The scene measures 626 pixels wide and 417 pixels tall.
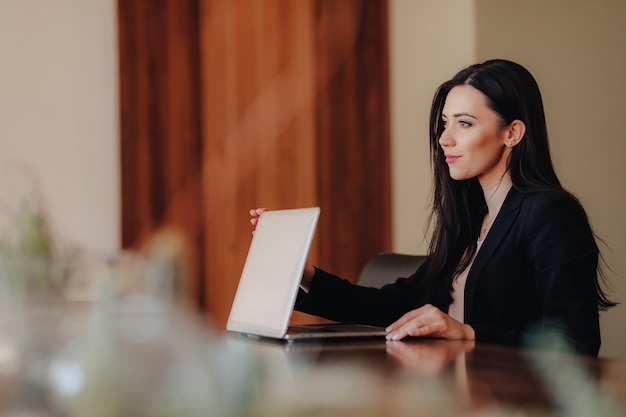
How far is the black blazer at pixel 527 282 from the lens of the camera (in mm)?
1778

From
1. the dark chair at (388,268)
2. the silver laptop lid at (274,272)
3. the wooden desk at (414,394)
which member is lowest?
the dark chair at (388,268)

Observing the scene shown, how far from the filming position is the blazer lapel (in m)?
1.99

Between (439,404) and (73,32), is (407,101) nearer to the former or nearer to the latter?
(73,32)

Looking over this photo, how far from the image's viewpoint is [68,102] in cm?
389

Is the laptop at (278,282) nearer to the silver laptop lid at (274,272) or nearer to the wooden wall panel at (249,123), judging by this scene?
the silver laptop lid at (274,272)

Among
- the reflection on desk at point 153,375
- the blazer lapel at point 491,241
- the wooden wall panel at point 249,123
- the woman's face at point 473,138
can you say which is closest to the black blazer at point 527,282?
the blazer lapel at point 491,241

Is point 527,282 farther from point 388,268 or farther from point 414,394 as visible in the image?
point 414,394

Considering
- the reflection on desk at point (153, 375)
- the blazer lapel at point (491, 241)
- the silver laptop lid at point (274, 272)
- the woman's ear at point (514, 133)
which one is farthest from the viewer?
the woman's ear at point (514, 133)

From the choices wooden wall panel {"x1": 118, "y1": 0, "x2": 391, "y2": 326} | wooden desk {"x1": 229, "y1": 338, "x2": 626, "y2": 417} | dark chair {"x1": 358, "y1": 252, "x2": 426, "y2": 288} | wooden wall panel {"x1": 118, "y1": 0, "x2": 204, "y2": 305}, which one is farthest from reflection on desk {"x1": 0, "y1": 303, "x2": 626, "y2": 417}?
wooden wall panel {"x1": 118, "y1": 0, "x2": 391, "y2": 326}

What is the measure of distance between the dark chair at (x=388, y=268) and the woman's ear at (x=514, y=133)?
0.43 meters

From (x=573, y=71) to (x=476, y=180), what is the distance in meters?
1.94

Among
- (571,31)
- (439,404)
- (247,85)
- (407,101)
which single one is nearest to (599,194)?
(571,31)

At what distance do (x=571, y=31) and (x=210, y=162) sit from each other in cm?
182

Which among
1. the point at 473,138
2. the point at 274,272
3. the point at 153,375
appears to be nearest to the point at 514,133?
the point at 473,138
